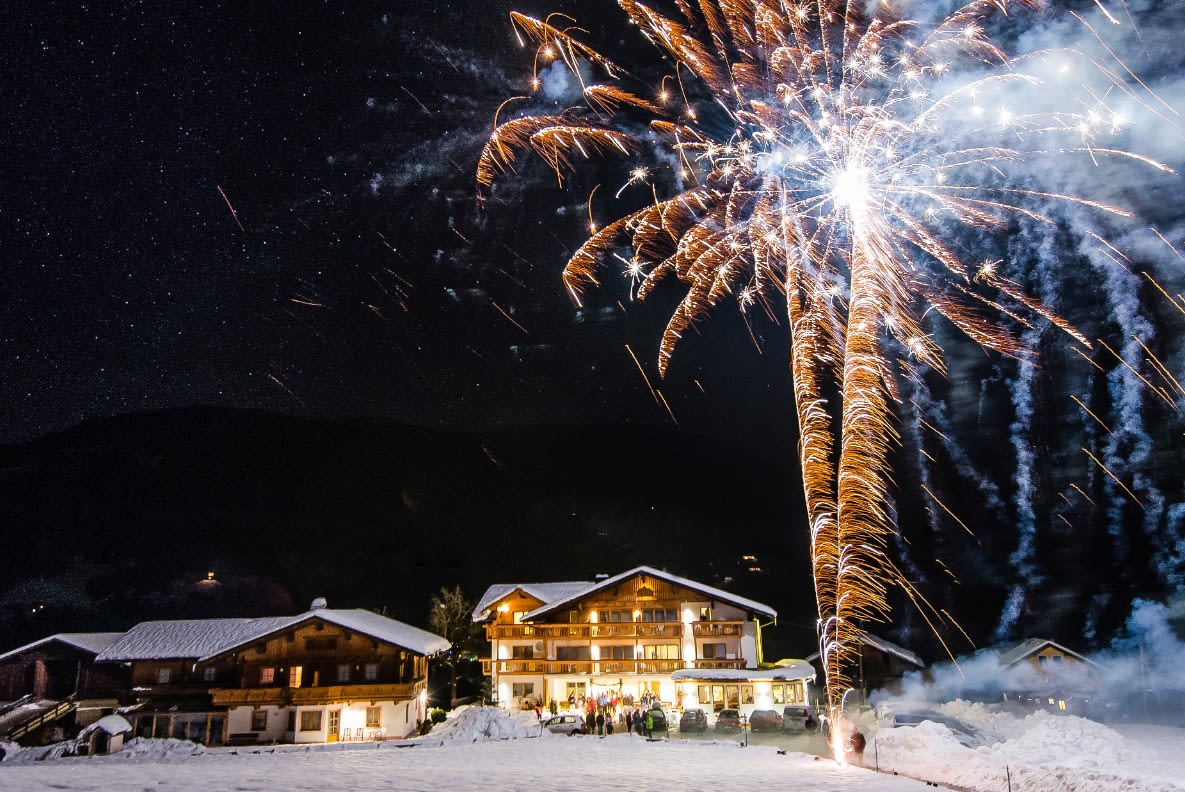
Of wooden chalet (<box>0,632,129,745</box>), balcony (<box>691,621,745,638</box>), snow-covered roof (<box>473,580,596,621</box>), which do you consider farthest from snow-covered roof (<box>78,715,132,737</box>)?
balcony (<box>691,621,745,638</box>)

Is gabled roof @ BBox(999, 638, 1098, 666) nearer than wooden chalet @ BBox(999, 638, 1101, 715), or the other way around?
wooden chalet @ BBox(999, 638, 1101, 715)

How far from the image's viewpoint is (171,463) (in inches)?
4766

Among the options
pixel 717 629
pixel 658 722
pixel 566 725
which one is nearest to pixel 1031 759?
pixel 658 722

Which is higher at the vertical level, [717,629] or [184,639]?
[184,639]

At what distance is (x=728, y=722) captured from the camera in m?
33.9

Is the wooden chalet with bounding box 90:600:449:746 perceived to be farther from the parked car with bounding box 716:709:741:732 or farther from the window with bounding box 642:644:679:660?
the parked car with bounding box 716:709:741:732

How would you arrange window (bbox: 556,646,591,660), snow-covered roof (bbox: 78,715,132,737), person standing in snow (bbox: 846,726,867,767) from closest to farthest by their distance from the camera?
person standing in snow (bbox: 846,726,867,767) → snow-covered roof (bbox: 78,715,132,737) → window (bbox: 556,646,591,660)

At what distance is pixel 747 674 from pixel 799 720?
1155cm

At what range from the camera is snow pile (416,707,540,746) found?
3556cm

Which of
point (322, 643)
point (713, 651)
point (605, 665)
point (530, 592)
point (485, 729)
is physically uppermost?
point (530, 592)

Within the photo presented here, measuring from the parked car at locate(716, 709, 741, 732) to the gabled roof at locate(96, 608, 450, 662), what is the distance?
1773cm

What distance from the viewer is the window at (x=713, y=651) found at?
50062 mm

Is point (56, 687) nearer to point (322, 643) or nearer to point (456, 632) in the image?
point (322, 643)

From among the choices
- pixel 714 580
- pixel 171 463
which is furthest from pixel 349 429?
pixel 714 580
